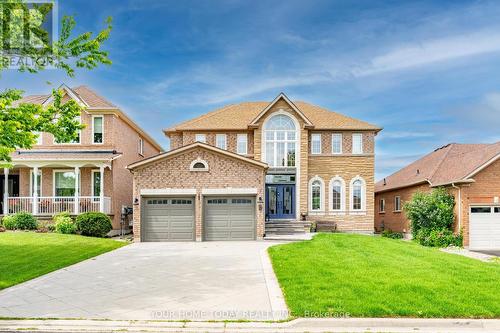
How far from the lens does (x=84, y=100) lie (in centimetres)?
2498

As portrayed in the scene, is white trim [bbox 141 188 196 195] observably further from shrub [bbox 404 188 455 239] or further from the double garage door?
shrub [bbox 404 188 455 239]

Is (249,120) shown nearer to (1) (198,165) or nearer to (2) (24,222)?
(1) (198,165)

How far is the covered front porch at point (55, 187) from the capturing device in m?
23.2

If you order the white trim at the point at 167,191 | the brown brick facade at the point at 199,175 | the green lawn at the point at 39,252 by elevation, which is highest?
the brown brick facade at the point at 199,175

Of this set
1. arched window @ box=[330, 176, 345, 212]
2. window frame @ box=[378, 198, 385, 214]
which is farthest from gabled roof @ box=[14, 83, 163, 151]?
window frame @ box=[378, 198, 385, 214]

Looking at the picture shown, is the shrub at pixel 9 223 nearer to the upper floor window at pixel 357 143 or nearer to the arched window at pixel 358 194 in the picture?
the arched window at pixel 358 194

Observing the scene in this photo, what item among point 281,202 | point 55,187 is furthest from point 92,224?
point 281,202

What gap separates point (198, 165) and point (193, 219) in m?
2.87

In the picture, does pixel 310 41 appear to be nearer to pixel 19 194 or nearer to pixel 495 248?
pixel 495 248

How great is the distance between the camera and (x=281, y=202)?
26.2 meters

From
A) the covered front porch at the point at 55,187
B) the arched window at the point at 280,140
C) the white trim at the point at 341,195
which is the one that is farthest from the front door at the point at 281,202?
the covered front porch at the point at 55,187

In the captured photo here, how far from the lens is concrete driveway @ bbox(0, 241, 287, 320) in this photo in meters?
7.61

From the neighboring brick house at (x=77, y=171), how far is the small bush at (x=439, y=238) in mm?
18459

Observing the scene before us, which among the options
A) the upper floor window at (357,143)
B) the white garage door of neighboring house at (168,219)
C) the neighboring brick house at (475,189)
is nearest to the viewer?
the white garage door of neighboring house at (168,219)
